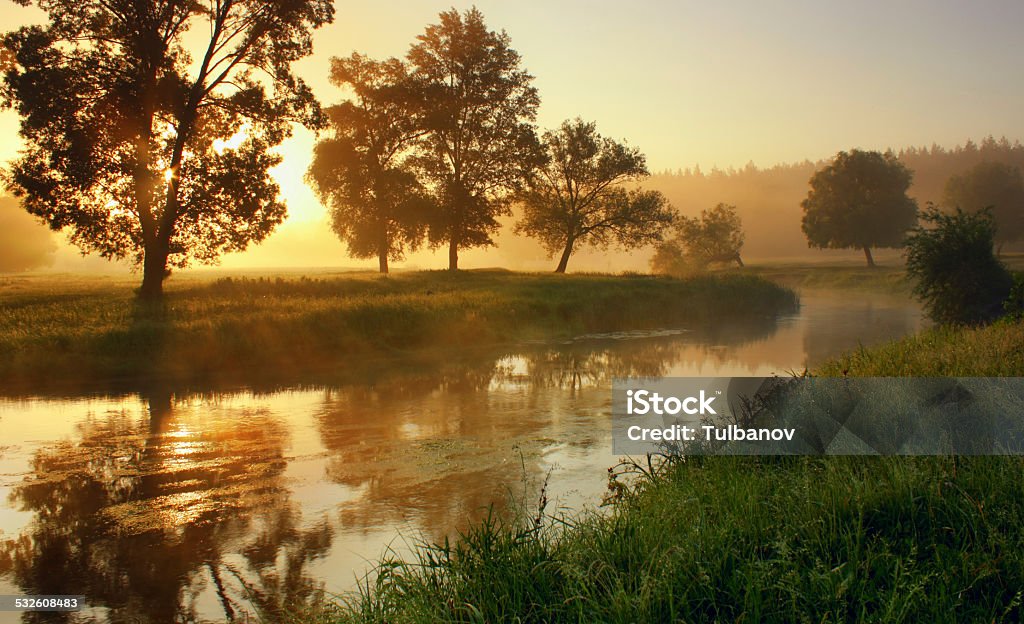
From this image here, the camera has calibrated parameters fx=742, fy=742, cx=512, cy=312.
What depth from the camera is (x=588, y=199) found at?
5191 cm

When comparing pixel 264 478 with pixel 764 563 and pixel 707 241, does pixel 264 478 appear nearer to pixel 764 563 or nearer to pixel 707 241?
pixel 764 563

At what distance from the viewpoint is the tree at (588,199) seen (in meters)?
50.8

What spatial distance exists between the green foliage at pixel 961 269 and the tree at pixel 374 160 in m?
24.5

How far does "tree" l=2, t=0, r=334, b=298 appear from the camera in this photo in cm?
2208

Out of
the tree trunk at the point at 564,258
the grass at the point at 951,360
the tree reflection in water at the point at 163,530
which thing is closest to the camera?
the tree reflection in water at the point at 163,530

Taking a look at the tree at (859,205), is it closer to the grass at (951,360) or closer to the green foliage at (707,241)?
the green foliage at (707,241)

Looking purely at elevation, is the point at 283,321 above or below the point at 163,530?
above

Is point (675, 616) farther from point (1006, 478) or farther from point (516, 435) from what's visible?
point (516, 435)

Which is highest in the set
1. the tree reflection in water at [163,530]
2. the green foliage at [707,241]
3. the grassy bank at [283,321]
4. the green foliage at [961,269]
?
the green foliage at [707,241]

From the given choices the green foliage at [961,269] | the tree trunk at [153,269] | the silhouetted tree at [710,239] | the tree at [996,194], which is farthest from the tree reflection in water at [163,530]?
the tree at [996,194]

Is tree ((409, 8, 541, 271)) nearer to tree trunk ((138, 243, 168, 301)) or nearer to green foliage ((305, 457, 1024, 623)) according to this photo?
tree trunk ((138, 243, 168, 301))

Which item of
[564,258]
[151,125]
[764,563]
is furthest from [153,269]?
[564,258]

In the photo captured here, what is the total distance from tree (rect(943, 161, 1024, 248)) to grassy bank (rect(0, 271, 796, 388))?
6565 cm

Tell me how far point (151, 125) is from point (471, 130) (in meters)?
21.3
